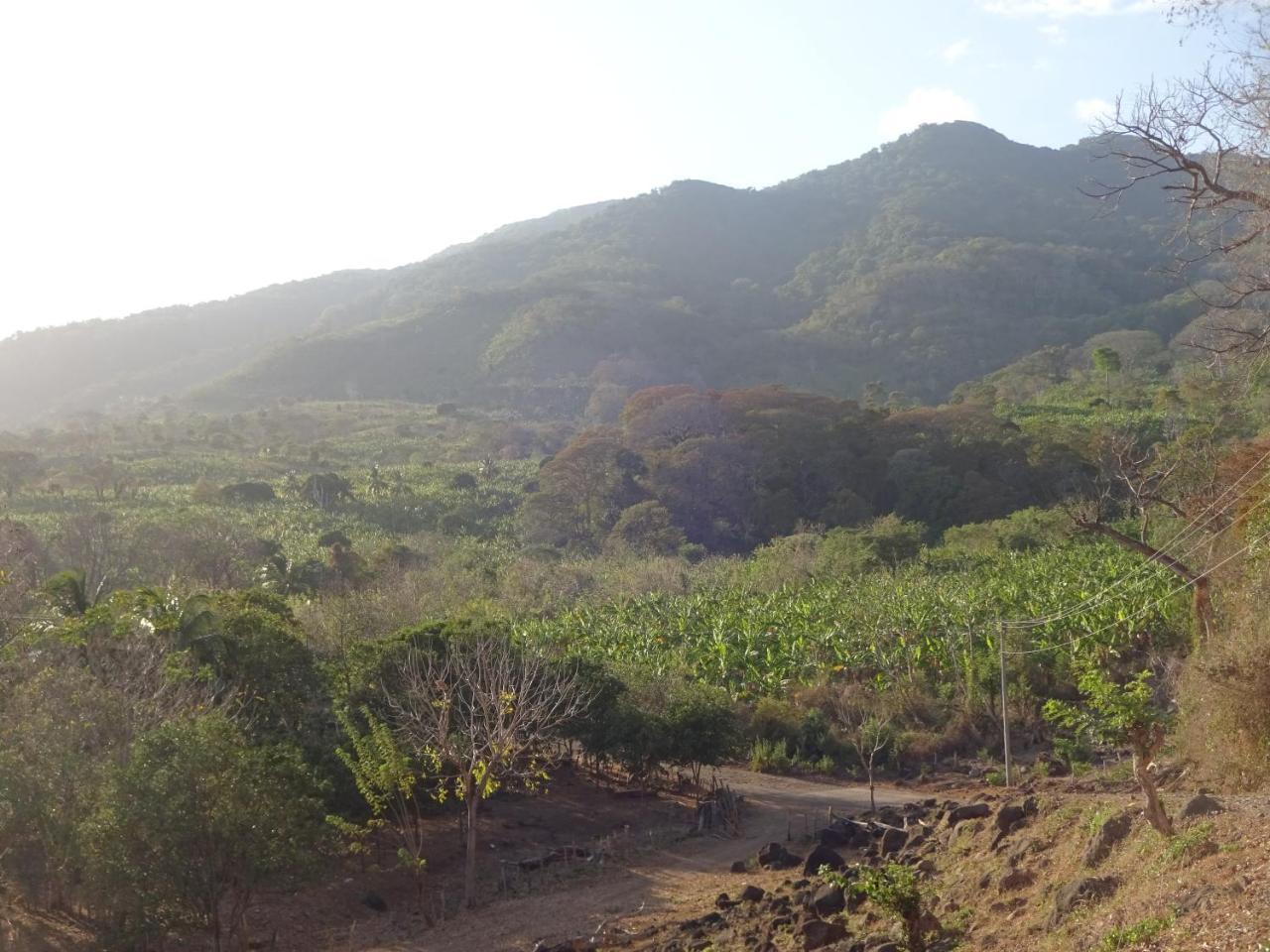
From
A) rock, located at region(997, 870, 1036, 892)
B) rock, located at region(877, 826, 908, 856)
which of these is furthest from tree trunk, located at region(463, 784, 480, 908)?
rock, located at region(997, 870, 1036, 892)

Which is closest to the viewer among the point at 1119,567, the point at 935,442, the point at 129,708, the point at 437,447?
the point at 129,708

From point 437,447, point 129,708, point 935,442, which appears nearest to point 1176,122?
point 129,708

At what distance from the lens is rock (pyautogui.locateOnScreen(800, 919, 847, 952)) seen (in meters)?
11.2

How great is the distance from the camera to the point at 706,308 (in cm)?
12656

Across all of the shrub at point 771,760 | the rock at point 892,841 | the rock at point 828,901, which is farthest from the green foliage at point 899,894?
the shrub at point 771,760

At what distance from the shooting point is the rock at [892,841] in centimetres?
1433

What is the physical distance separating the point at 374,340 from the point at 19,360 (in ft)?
155

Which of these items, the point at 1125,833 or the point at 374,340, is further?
the point at 374,340

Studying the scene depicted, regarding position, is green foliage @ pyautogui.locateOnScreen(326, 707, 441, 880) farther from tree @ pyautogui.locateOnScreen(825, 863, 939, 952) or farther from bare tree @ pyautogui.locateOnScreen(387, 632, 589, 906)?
tree @ pyautogui.locateOnScreen(825, 863, 939, 952)

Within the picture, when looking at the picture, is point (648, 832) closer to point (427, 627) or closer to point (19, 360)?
point (427, 627)

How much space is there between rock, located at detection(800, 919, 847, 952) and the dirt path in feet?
9.31

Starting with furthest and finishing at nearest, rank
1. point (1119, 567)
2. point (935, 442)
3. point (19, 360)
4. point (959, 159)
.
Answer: point (959, 159), point (19, 360), point (935, 442), point (1119, 567)

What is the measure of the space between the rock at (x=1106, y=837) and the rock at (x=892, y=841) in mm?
4170

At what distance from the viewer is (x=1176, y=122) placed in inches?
422
